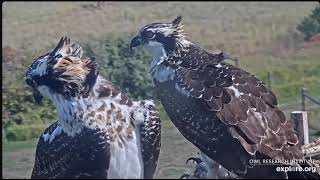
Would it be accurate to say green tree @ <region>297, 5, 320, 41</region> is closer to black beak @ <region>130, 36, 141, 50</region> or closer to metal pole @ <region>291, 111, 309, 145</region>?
metal pole @ <region>291, 111, 309, 145</region>

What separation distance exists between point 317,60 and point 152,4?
16.0 metres

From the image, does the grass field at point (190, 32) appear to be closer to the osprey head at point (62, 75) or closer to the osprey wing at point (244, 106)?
the osprey wing at point (244, 106)

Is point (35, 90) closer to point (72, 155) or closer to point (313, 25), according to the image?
point (72, 155)

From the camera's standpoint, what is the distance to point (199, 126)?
190 inches

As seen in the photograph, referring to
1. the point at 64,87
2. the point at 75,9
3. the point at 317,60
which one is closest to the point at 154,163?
the point at 64,87

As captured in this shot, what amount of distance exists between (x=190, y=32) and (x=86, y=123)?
423 inches

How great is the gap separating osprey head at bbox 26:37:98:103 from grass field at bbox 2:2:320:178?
4.38 ft

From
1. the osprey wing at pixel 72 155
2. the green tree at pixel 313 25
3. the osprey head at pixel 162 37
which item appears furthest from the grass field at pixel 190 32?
the osprey wing at pixel 72 155

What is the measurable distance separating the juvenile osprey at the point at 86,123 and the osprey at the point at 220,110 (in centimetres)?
47

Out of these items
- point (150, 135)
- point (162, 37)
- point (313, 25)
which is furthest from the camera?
point (313, 25)

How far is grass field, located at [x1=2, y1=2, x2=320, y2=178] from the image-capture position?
8.06 meters

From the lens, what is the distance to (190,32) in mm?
14648

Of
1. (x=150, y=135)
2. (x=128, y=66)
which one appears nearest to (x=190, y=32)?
(x=128, y=66)

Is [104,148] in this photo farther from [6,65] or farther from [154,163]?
[6,65]
